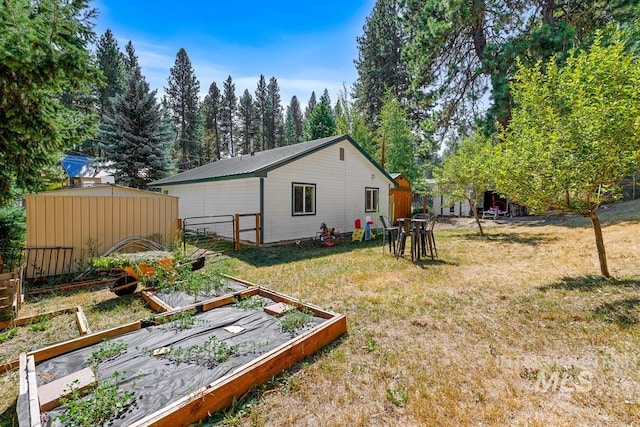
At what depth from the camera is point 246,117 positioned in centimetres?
4225

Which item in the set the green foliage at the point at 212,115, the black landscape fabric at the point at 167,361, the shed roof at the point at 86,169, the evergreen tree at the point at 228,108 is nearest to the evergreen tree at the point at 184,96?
the green foliage at the point at 212,115

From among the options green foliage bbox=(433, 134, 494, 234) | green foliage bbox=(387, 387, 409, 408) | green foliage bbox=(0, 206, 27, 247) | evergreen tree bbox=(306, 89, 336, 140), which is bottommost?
green foliage bbox=(387, 387, 409, 408)

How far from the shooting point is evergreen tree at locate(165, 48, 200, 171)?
35.2 m

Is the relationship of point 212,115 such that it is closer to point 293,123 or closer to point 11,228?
point 293,123

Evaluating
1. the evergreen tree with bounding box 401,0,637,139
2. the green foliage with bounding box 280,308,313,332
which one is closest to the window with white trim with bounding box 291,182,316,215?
the green foliage with bounding box 280,308,313,332

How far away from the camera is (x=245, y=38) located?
1280cm

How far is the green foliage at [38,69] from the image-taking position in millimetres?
2957

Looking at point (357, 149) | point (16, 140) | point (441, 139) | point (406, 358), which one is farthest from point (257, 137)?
point (406, 358)

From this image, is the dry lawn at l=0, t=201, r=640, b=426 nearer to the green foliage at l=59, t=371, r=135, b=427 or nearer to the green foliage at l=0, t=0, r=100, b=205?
the green foliage at l=59, t=371, r=135, b=427

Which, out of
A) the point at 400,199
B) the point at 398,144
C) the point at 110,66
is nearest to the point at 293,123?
the point at 110,66

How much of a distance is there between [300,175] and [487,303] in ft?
24.5

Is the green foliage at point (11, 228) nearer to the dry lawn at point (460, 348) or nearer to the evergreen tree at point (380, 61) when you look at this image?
the dry lawn at point (460, 348)

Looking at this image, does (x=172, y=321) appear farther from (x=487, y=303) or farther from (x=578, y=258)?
(x=578, y=258)

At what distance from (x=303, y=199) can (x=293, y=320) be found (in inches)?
298
